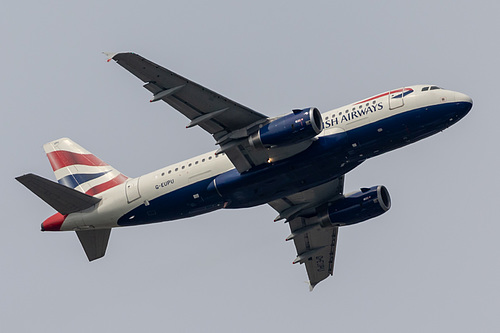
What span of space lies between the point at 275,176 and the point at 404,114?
8760mm

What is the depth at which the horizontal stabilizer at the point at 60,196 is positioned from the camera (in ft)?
184

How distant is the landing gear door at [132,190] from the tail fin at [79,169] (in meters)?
2.02

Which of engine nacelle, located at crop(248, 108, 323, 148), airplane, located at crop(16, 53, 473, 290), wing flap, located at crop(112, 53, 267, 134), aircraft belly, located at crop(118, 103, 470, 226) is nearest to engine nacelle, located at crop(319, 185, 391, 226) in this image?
airplane, located at crop(16, 53, 473, 290)

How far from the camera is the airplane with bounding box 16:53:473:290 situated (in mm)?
51688

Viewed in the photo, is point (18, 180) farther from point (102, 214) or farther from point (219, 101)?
point (219, 101)

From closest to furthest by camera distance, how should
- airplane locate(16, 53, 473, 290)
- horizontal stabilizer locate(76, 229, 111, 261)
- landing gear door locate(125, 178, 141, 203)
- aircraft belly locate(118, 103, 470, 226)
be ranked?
1. airplane locate(16, 53, 473, 290)
2. aircraft belly locate(118, 103, 470, 226)
3. landing gear door locate(125, 178, 141, 203)
4. horizontal stabilizer locate(76, 229, 111, 261)

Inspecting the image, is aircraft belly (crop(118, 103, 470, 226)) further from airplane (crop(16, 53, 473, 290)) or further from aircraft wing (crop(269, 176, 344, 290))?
aircraft wing (crop(269, 176, 344, 290))

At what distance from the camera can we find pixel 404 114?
52281 millimetres

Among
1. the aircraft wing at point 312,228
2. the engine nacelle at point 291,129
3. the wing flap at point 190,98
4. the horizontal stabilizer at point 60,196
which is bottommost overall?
the aircraft wing at point 312,228

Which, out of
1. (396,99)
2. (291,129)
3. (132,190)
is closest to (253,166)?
(291,129)

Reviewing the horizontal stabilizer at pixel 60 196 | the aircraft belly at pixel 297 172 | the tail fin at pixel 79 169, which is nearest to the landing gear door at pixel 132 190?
the aircraft belly at pixel 297 172

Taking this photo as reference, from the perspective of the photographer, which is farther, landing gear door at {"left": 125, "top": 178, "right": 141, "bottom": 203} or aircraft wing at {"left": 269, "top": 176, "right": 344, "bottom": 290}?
aircraft wing at {"left": 269, "top": 176, "right": 344, "bottom": 290}

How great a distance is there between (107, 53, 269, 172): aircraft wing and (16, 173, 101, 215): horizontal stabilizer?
10592 mm

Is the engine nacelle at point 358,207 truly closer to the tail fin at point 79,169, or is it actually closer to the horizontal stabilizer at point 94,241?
the tail fin at point 79,169
